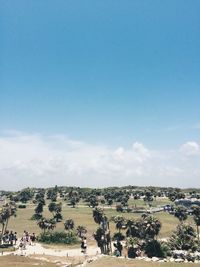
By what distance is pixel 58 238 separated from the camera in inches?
4756

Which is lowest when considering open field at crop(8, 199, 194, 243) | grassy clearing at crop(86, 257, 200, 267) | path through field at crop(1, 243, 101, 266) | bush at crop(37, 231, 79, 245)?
path through field at crop(1, 243, 101, 266)

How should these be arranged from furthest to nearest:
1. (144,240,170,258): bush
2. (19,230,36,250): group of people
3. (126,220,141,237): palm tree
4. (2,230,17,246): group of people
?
(2,230,17,246): group of people
(126,220,141,237): palm tree
(19,230,36,250): group of people
(144,240,170,258): bush

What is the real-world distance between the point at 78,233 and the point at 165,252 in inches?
1798

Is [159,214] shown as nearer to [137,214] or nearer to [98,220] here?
[137,214]

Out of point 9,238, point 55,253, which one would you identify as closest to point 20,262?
point 55,253

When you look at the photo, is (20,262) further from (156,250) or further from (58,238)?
(58,238)

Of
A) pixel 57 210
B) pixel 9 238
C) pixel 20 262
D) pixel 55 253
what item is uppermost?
pixel 57 210

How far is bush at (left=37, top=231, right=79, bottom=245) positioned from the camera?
118125 millimetres

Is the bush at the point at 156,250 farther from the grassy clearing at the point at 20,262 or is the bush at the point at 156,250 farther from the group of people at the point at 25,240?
the group of people at the point at 25,240

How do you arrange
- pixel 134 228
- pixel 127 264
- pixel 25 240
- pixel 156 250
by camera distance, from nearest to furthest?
1. pixel 127 264
2. pixel 156 250
3. pixel 134 228
4. pixel 25 240

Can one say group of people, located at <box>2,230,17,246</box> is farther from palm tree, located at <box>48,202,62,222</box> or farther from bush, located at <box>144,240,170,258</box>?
palm tree, located at <box>48,202,62,222</box>

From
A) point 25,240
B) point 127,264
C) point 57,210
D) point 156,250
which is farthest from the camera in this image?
point 57,210

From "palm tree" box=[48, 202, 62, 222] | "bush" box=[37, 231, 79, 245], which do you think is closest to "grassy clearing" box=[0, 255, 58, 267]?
"bush" box=[37, 231, 79, 245]

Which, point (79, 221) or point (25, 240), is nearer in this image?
point (25, 240)
